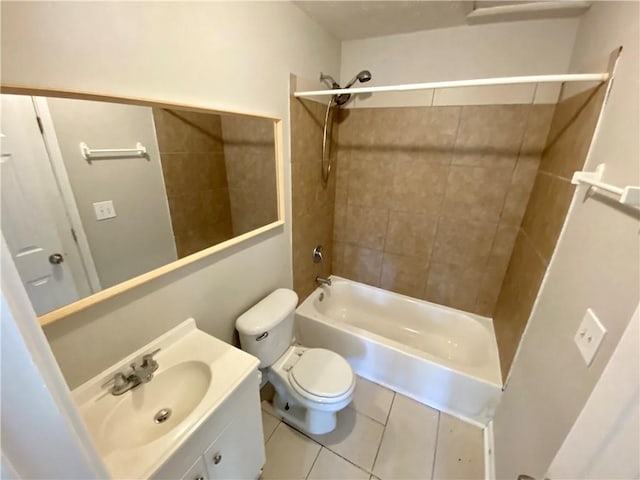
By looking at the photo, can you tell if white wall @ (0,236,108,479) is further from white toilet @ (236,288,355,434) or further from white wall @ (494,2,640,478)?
white wall @ (494,2,640,478)

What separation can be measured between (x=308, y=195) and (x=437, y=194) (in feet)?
3.19

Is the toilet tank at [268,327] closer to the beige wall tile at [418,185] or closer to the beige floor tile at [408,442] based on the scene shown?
the beige floor tile at [408,442]

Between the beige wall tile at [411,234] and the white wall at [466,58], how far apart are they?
Answer: 0.82 metres

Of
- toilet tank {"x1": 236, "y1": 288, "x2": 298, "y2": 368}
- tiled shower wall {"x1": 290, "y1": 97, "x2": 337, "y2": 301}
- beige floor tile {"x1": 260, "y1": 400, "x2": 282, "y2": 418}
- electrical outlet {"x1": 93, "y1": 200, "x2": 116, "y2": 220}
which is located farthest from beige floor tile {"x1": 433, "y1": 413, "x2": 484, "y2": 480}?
electrical outlet {"x1": 93, "y1": 200, "x2": 116, "y2": 220}

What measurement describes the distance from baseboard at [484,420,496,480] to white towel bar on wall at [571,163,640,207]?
4.79 ft

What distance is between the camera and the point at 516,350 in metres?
1.44

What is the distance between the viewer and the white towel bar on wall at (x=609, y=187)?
0.61 meters

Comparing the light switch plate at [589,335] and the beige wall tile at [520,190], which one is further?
the beige wall tile at [520,190]

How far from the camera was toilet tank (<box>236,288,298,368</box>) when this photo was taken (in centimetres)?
142

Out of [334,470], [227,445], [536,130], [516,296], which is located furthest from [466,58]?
[334,470]

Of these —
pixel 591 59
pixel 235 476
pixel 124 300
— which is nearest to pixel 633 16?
pixel 591 59

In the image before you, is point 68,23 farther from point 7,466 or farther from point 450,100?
point 450,100

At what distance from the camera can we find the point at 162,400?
1.02m

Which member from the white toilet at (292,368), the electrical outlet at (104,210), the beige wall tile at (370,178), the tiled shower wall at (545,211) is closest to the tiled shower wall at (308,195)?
the beige wall tile at (370,178)
